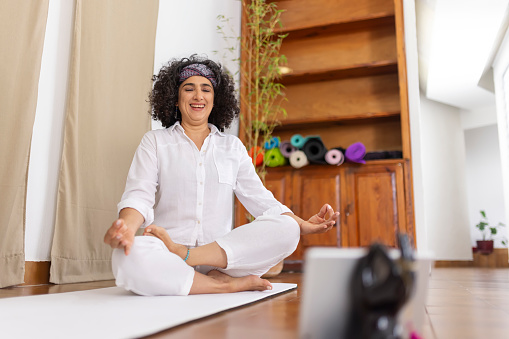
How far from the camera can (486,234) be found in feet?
19.6

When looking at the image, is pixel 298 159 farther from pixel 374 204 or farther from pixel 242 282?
pixel 242 282

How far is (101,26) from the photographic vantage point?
2.29m

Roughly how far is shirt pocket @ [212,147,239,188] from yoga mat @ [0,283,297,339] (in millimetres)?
491

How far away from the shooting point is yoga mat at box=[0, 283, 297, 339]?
0.86 metres

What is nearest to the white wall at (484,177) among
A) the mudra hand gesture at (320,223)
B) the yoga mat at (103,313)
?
the mudra hand gesture at (320,223)

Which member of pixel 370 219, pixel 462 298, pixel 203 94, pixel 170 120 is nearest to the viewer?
pixel 462 298

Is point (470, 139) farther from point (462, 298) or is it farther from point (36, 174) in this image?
point (36, 174)

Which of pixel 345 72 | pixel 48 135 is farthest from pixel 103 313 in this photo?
pixel 345 72

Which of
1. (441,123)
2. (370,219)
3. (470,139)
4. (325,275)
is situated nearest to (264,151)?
(370,219)

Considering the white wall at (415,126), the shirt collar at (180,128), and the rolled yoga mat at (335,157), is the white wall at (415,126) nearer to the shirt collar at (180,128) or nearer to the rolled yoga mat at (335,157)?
the rolled yoga mat at (335,157)

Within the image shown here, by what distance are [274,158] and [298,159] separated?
20 cm

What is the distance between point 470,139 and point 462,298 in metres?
5.38

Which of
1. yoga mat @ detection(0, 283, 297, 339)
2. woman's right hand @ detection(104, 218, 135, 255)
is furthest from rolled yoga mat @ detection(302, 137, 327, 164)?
woman's right hand @ detection(104, 218, 135, 255)

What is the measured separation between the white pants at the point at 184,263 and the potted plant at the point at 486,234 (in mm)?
5068
